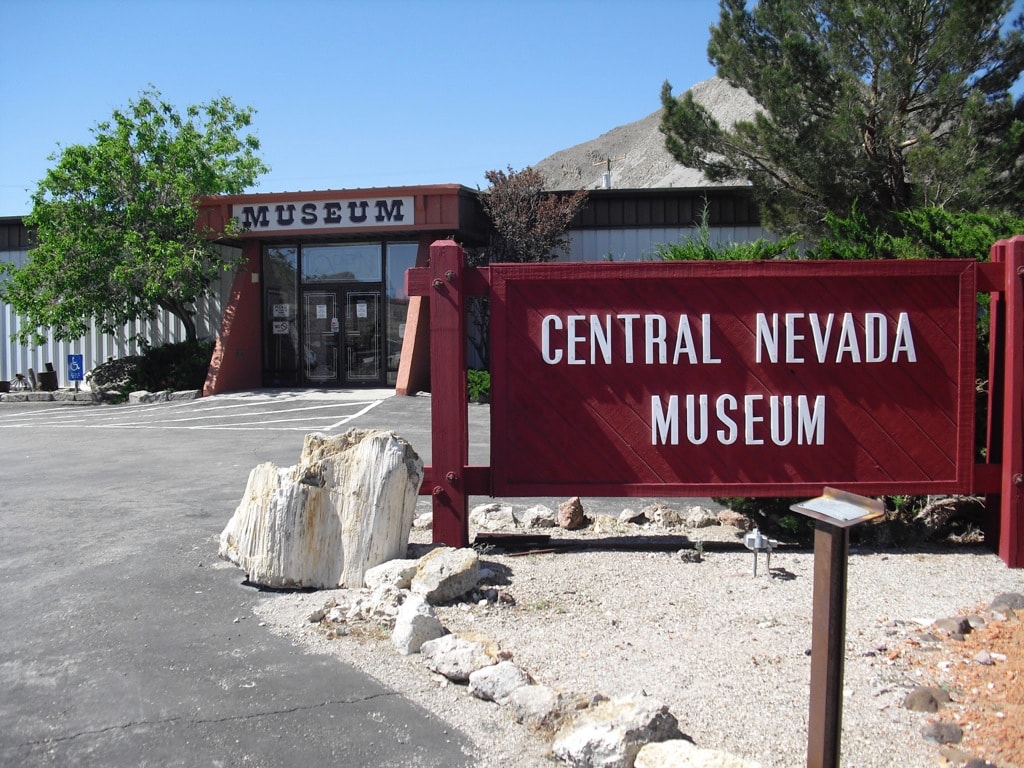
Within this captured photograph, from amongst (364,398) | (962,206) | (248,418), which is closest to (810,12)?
(962,206)

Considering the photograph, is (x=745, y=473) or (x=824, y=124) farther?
(x=824, y=124)

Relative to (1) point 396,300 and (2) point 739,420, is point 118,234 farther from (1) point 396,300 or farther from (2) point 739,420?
(2) point 739,420

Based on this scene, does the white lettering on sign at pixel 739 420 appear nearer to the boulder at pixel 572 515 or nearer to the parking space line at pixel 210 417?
the boulder at pixel 572 515

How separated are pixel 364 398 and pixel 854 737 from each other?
616 inches

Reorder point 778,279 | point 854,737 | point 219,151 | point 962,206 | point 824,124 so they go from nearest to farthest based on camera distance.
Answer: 1. point 854,737
2. point 778,279
3. point 962,206
4. point 824,124
5. point 219,151

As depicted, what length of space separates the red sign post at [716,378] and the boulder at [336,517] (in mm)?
748

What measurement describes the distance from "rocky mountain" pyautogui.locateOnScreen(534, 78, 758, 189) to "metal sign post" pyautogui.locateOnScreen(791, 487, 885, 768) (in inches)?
2994

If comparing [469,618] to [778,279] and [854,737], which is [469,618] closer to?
[854,737]

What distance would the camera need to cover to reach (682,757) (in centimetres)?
320

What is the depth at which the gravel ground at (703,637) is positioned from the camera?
3.59 m

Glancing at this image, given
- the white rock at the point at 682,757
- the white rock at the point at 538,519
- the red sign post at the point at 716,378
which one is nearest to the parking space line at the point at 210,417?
the white rock at the point at 538,519

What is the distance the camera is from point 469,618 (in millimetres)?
4988

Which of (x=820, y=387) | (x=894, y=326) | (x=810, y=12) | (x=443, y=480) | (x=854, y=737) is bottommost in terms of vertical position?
(x=854, y=737)

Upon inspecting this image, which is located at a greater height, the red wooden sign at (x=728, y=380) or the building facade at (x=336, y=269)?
the building facade at (x=336, y=269)
